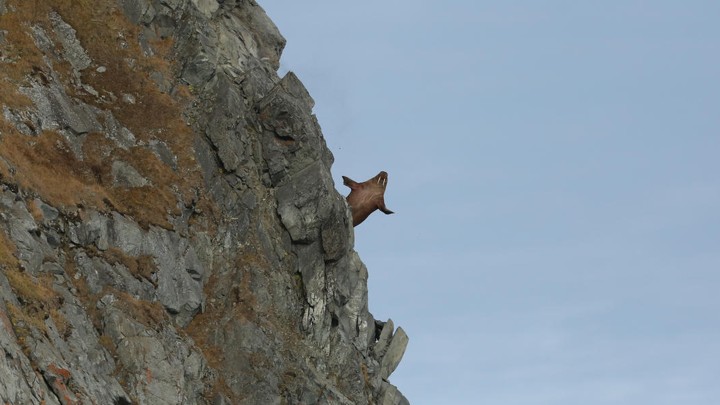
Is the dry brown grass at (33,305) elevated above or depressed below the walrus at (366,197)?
below

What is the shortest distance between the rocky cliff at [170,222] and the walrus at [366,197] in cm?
233

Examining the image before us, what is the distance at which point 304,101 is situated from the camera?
2307 inches

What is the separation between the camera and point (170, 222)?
47406 millimetres

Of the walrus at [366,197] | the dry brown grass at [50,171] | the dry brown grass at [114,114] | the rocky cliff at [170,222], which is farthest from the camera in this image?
the walrus at [366,197]

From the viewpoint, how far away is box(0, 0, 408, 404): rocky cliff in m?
40.3

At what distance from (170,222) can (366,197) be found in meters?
15.8

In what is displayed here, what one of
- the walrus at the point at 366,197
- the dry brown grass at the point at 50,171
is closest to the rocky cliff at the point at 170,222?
the dry brown grass at the point at 50,171

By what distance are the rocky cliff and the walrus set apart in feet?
7.64

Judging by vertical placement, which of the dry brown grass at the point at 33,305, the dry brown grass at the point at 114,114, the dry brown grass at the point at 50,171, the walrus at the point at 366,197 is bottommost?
the dry brown grass at the point at 33,305

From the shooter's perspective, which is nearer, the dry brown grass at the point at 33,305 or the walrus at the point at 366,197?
the dry brown grass at the point at 33,305

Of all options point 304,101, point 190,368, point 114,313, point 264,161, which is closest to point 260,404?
point 190,368

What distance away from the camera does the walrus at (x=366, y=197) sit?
60.9m

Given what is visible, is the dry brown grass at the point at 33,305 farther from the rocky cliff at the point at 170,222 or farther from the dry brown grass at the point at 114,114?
the dry brown grass at the point at 114,114

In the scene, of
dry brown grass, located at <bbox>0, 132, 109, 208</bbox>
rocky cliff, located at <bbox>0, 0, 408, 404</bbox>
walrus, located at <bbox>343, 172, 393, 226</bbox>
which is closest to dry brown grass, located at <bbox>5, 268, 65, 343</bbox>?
rocky cliff, located at <bbox>0, 0, 408, 404</bbox>
